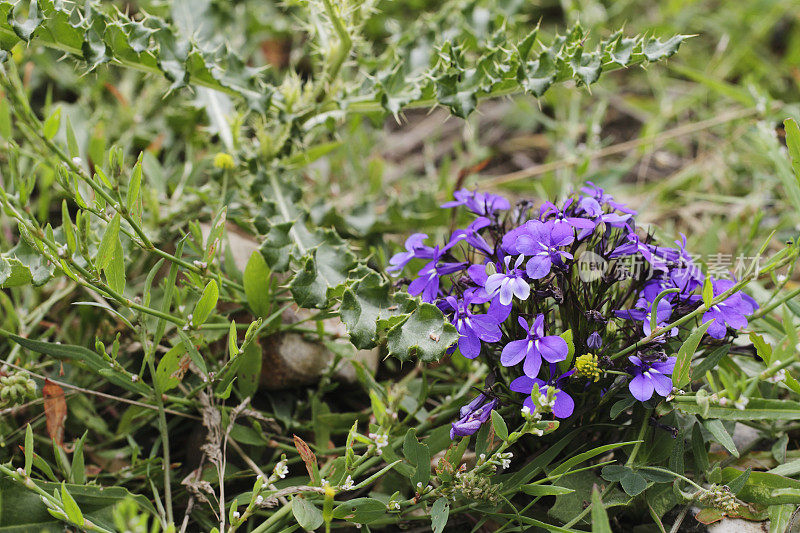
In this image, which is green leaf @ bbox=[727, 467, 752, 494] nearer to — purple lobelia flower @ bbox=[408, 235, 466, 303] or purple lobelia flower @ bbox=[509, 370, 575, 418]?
purple lobelia flower @ bbox=[509, 370, 575, 418]

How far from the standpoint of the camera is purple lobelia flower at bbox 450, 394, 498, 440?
5.32 ft

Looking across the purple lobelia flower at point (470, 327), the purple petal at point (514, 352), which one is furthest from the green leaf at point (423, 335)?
the purple petal at point (514, 352)

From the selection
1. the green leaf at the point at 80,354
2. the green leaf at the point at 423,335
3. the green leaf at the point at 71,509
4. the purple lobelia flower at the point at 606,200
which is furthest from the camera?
the purple lobelia flower at the point at 606,200

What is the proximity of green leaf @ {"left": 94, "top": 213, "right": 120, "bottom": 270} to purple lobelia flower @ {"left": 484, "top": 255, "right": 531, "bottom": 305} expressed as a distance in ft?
3.11

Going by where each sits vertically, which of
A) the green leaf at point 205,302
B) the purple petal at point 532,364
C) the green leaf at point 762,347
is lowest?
the green leaf at point 762,347

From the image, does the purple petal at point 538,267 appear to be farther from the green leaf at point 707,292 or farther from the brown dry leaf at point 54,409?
the brown dry leaf at point 54,409

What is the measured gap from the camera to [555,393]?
1.55 metres

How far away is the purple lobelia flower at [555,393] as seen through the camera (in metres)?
1.51

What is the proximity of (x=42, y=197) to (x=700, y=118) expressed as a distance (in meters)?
3.49

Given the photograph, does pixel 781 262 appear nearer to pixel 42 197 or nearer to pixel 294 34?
pixel 42 197

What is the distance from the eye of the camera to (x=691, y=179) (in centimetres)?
341

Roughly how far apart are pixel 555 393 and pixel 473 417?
0.23m

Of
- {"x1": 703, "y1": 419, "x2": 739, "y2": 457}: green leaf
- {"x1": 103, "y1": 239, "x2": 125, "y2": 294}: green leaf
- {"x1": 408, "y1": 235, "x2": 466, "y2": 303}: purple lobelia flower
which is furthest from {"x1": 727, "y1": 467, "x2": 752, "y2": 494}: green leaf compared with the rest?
{"x1": 103, "y1": 239, "x2": 125, "y2": 294}: green leaf

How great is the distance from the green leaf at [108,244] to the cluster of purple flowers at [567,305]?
0.82 metres
